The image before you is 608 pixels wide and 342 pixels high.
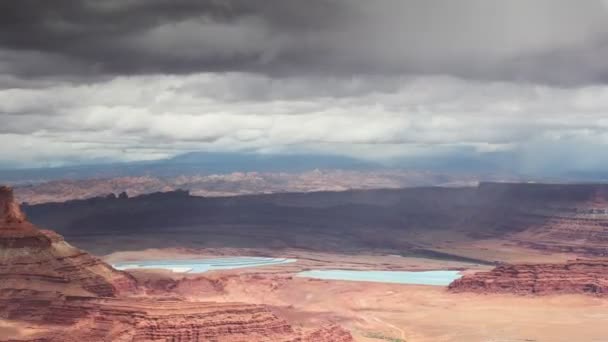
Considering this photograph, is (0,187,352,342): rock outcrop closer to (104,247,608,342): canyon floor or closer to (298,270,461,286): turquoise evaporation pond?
(104,247,608,342): canyon floor

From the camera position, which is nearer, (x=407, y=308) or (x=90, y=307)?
(x=90, y=307)

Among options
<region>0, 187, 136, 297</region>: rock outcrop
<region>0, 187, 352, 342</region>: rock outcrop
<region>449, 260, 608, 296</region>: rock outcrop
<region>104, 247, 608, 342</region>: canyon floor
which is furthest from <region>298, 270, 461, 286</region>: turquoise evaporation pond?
<region>0, 187, 136, 297</region>: rock outcrop

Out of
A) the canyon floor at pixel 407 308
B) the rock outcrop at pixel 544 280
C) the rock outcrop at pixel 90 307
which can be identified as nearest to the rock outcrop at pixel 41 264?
the rock outcrop at pixel 90 307

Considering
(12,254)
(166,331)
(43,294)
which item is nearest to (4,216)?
(12,254)

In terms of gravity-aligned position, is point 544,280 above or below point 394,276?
above

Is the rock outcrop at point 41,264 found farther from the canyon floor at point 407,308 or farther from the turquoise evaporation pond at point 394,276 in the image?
the turquoise evaporation pond at point 394,276

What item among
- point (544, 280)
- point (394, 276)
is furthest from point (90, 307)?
point (394, 276)

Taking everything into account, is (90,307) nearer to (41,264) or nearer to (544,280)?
(41,264)

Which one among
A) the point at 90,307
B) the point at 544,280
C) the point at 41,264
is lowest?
the point at 544,280
